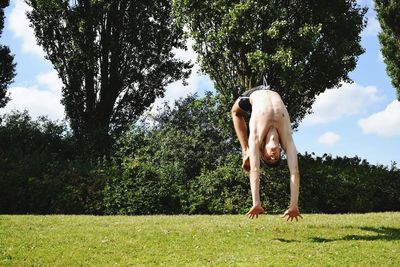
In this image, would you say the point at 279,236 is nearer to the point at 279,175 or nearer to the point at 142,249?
the point at 142,249

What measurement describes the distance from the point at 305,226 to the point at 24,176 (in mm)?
10988

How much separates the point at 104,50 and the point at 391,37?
15.1 metres

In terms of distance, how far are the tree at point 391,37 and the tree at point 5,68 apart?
63.1 feet

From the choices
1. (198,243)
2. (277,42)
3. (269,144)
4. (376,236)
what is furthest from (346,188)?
(269,144)

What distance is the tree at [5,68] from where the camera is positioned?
25.0m

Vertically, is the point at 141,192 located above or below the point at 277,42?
below

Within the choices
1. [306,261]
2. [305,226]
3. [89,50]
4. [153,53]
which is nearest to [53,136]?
[89,50]

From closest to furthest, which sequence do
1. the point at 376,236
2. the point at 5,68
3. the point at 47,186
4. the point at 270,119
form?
the point at 270,119 < the point at 376,236 < the point at 47,186 < the point at 5,68

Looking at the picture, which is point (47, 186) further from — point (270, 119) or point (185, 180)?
point (270, 119)

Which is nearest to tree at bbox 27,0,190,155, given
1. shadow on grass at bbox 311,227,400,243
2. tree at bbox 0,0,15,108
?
tree at bbox 0,0,15,108

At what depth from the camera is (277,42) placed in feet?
60.3

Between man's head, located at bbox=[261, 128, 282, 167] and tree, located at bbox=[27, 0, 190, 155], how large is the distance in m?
17.4

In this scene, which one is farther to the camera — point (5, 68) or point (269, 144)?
point (5, 68)

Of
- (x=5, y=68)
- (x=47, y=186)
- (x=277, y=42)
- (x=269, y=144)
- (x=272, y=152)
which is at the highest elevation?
(x=5, y=68)
